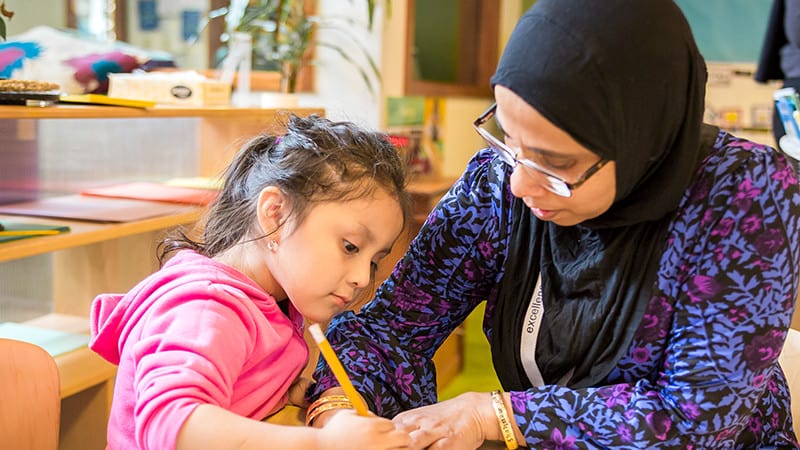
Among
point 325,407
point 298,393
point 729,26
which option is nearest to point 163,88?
point 298,393

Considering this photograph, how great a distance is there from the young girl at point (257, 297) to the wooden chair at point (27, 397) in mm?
154

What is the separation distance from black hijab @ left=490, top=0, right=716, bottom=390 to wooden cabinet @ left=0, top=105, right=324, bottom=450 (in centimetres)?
92

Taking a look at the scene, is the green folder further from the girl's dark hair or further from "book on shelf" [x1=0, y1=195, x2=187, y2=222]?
the girl's dark hair

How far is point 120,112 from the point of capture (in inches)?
79.4

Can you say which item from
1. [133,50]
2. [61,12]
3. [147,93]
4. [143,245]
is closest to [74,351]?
[143,245]

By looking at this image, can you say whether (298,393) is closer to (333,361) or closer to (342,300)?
(342,300)

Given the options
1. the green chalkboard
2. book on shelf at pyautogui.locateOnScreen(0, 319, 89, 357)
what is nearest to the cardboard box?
book on shelf at pyautogui.locateOnScreen(0, 319, 89, 357)

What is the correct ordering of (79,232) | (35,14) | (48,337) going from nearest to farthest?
1. (79,232)
2. (48,337)
3. (35,14)

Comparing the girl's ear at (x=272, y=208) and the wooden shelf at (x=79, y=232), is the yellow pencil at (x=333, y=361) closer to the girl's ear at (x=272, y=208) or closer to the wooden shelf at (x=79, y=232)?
the girl's ear at (x=272, y=208)

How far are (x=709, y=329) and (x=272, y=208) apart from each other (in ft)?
1.89

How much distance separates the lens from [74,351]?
220 cm

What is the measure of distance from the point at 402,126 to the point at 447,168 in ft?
2.29

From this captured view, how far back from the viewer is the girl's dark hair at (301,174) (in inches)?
45.6

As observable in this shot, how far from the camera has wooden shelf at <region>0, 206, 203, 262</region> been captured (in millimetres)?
1780
